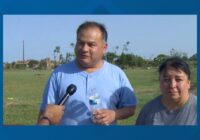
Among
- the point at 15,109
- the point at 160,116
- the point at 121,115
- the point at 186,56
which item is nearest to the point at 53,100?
the point at 15,109

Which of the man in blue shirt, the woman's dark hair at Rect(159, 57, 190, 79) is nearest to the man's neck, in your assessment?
the man in blue shirt

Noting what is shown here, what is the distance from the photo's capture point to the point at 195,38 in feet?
9.01

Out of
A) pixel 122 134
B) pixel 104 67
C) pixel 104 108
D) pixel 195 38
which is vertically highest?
pixel 195 38

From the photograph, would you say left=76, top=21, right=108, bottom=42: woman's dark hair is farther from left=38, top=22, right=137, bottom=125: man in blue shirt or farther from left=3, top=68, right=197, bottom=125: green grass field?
left=3, top=68, right=197, bottom=125: green grass field

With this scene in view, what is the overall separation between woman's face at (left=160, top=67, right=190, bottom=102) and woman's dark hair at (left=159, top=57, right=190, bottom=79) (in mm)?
18

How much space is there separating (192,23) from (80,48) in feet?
2.43

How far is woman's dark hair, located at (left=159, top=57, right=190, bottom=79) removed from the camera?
2.70 m

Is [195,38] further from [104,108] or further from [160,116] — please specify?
[104,108]

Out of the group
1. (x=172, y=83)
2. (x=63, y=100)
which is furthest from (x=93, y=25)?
(x=172, y=83)

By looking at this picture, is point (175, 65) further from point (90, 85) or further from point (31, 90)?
point (31, 90)

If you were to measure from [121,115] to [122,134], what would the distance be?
0.48 feet

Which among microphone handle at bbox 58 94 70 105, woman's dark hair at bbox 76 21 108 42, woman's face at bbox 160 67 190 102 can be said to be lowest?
microphone handle at bbox 58 94 70 105

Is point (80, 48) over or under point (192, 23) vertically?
under

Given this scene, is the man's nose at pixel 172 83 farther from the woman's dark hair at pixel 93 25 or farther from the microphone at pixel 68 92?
the microphone at pixel 68 92
